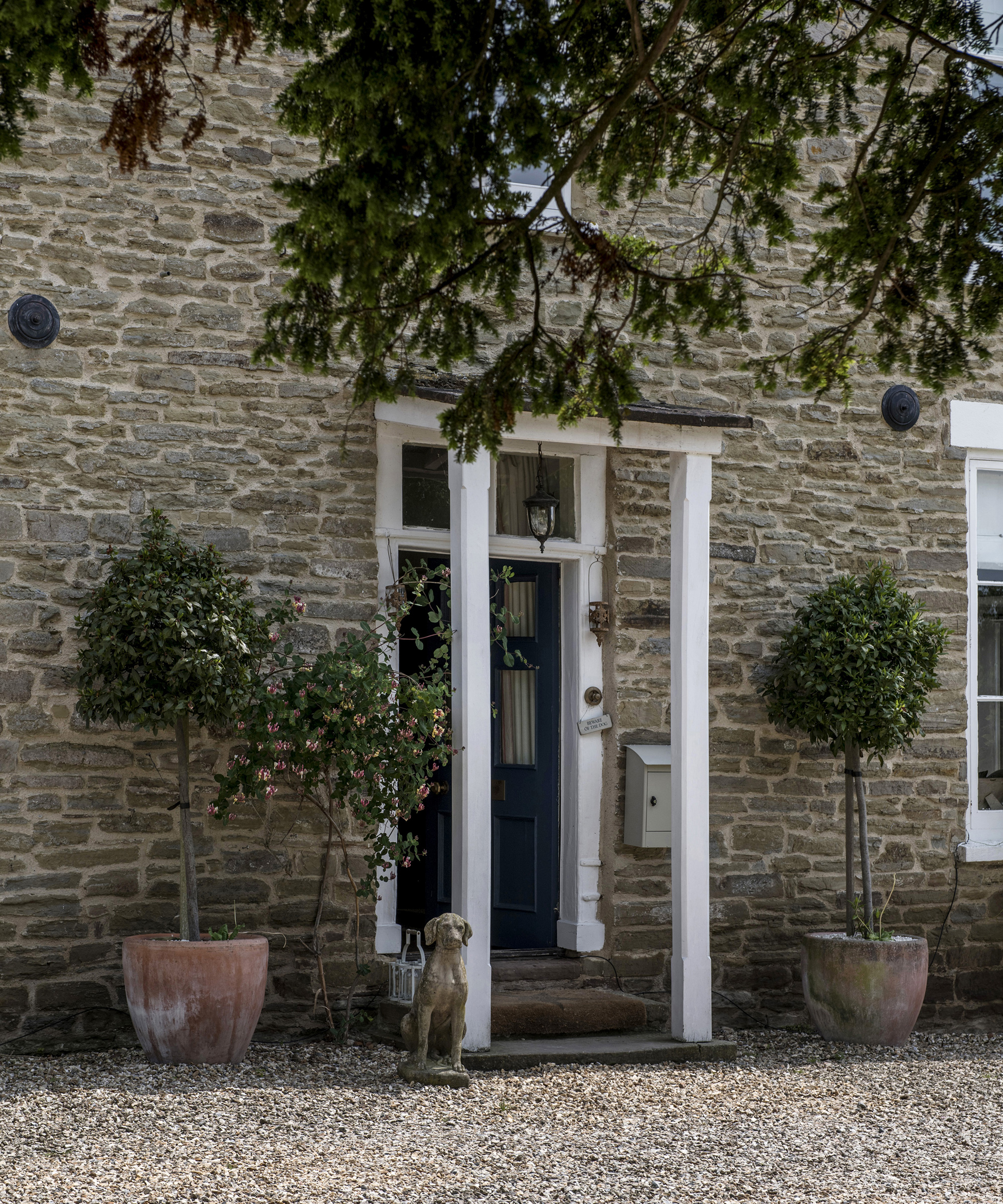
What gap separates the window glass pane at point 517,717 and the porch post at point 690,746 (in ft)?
3.17

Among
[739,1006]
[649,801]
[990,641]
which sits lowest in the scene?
→ [739,1006]

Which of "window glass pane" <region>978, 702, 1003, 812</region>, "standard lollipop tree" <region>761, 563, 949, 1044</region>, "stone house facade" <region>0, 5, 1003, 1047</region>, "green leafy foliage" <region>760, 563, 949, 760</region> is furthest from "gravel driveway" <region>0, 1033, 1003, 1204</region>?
"window glass pane" <region>978, 702, 1003, 812</region>

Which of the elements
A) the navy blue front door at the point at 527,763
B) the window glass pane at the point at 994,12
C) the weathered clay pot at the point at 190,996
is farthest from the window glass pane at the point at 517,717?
the window glass pane at the point at 994,12

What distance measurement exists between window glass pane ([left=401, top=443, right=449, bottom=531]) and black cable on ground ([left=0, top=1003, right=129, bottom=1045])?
255 cm

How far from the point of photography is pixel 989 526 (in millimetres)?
7738

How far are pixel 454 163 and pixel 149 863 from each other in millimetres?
3645

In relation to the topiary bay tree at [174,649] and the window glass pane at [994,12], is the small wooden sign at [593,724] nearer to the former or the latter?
the topiary bay tree at [174,649]

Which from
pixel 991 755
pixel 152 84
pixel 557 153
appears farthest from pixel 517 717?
pixel 152 84

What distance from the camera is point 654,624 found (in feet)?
22.7

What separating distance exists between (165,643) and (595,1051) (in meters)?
2.53

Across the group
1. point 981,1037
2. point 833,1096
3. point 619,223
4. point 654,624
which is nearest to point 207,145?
point 619,223

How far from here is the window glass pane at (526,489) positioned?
6.84m

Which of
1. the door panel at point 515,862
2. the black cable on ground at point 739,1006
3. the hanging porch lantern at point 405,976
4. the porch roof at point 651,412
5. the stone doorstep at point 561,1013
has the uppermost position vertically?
the porch roof at point 651,412

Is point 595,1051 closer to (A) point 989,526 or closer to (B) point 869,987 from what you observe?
(B) point 869,987
